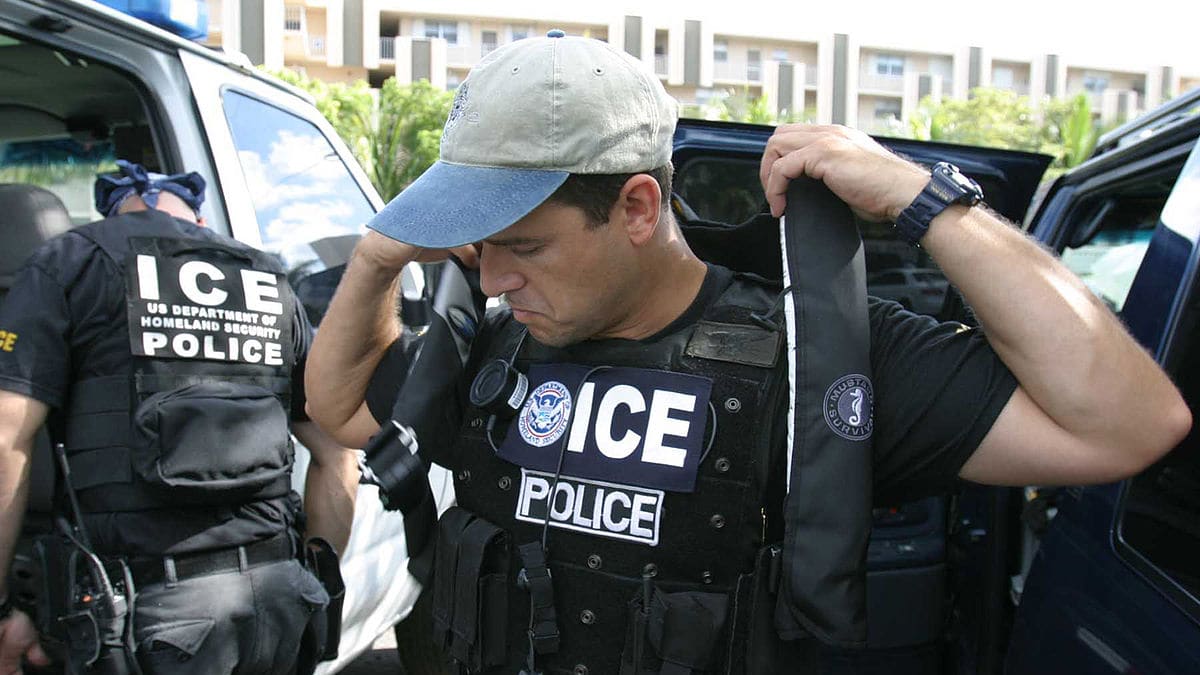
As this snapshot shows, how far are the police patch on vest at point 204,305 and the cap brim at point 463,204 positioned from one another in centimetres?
102

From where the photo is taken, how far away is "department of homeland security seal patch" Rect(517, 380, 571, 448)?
147 centimetres

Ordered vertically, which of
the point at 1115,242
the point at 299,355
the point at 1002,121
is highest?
the point at 1002,121

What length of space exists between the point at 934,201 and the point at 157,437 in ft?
5.52

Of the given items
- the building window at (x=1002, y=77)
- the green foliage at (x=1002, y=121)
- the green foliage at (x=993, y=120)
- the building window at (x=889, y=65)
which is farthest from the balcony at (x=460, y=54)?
the building window at (x=1002, y=77)

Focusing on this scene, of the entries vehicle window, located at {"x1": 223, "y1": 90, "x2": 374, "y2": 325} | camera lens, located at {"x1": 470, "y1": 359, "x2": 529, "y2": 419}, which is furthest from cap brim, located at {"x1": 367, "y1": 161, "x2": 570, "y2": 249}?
vehicle window, located at {"x1": 223, "y1": 90, "x2": 374, "y2": 325}

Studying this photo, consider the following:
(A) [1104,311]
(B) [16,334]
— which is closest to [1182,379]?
(A) [1104,311]

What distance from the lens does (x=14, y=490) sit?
6.89 feet

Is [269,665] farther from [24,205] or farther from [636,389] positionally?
[24,205]

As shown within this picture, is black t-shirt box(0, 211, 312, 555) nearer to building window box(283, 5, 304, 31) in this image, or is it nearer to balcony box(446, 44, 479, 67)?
building window box(283, 5, 304, 31)

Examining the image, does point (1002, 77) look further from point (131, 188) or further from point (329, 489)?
point (131, 188)

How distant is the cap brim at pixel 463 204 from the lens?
4.33 feet

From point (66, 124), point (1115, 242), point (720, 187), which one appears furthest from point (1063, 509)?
point (66, 124)

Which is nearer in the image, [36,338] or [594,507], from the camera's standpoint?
[594,507]

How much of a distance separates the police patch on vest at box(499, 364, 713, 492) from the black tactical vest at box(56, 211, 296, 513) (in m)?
0.99
